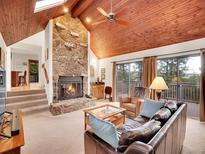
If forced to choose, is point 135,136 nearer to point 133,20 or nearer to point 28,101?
point 133,20

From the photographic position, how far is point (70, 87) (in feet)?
18.7

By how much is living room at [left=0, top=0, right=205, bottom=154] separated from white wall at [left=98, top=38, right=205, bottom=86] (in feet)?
0.10

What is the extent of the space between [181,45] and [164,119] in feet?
11.8

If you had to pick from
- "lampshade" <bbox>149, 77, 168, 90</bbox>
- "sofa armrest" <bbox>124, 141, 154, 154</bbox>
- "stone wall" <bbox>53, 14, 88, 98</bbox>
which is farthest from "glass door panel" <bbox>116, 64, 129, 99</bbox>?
"sofa armrest" <bbox>124, 141, 154, 154</bbox>

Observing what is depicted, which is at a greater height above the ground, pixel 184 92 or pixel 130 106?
pixel 184 92

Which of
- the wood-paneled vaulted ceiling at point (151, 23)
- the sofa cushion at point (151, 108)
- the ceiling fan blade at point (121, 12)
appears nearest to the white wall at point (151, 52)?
the wood-paneled vaulted ceiling at point (151, 23)

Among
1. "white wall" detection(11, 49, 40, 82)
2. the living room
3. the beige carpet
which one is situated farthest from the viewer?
"white wall" detection(11, 49, 40, 82)

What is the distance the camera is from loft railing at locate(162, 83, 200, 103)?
458cm

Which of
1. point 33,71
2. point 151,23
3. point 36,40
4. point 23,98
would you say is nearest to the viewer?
point 151,23

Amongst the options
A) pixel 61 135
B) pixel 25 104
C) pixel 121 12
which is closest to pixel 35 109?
pixel 25 104

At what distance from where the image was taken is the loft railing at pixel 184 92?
15.0ft

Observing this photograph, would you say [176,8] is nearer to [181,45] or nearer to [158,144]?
A: [181,45]

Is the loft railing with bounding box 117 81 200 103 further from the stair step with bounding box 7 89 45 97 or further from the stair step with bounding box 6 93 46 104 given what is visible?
the stair step with bounding box 7 89 45 97

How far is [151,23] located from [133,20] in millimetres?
624
